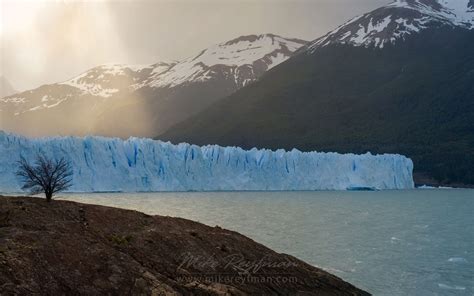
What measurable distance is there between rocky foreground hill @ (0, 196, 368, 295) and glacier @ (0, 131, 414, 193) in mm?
51713

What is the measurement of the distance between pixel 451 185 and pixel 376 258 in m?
106

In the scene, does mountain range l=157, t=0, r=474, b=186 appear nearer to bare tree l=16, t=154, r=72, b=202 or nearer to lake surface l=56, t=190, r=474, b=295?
lake surface l=56, t=190, r=474, b=295

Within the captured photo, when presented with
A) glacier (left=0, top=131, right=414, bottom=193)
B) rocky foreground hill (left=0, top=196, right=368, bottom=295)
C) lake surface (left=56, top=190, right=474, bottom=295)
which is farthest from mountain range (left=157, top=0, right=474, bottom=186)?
rocky foreground hill (left=0, top=196, right=368, bottom=295)

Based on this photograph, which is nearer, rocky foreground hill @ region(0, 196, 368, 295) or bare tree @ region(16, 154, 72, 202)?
rocky foreground hill @ region(0, 196, 368, 295)

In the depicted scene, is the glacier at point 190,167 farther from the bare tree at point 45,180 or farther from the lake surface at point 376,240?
the bare tree at point 45,180

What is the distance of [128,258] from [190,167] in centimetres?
6875

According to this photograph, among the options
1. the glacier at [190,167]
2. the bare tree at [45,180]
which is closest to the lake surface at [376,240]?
the bare tree at [45,180]

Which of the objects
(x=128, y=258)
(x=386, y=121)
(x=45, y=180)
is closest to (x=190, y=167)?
(x=45, y=180)

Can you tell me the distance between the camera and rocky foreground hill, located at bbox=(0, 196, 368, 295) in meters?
12.8

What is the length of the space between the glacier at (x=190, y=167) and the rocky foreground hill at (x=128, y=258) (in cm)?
5171

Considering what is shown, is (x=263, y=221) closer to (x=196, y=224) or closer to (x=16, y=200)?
(x=196, y=224)

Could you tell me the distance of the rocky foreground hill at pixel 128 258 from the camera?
42.1ft

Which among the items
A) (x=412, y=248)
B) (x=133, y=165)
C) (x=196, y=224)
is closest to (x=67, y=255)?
(x=196, y=224)

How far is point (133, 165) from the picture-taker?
76.7m
